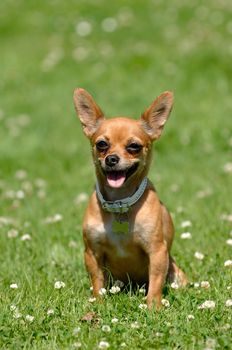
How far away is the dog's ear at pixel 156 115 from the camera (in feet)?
18.3

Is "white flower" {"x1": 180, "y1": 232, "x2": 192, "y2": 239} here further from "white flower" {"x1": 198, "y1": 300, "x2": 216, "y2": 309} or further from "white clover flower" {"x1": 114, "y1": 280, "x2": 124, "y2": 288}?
"white flower" {"x1": 198, "y1": 300, "x2": 216, "y2": 309}

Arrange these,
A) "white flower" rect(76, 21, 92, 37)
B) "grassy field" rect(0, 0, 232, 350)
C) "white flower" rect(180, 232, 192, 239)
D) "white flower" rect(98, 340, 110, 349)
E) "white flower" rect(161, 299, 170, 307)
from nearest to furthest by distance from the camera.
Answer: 1. "white flower" rect(98, 340, 110, 349)
2. "grassy field" rect(0, 0, 232, 350)
3. "white flower" rect(161, 299, 170, 307)
4. "white flower" rect(180, 232, 192, 239)
5. "white flower" rect(76, 21, 92, 37)

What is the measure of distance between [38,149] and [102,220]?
577 cm

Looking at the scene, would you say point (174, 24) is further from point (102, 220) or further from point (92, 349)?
point (92, 349)

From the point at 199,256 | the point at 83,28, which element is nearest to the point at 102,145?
the point at 199,256

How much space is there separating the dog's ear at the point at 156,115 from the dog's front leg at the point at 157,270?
904 millimetres

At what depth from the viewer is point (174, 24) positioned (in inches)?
620

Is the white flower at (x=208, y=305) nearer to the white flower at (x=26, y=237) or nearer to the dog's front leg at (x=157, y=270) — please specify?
the dog's front leg at (x=157, y=270)

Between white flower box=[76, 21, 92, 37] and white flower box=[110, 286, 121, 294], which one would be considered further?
white flower box=[76, 21, 92, 37]

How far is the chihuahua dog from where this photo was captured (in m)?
5.25

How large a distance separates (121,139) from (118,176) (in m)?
0.27

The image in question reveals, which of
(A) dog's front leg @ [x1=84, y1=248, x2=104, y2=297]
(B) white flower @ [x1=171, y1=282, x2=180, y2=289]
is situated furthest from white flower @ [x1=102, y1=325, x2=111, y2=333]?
(B) white flower @ [x1=171, y1=282, x2=180, y2=289]

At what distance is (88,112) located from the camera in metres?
5.70

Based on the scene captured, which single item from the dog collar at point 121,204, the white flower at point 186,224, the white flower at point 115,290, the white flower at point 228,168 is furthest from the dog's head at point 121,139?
the white flower at point 228,168
